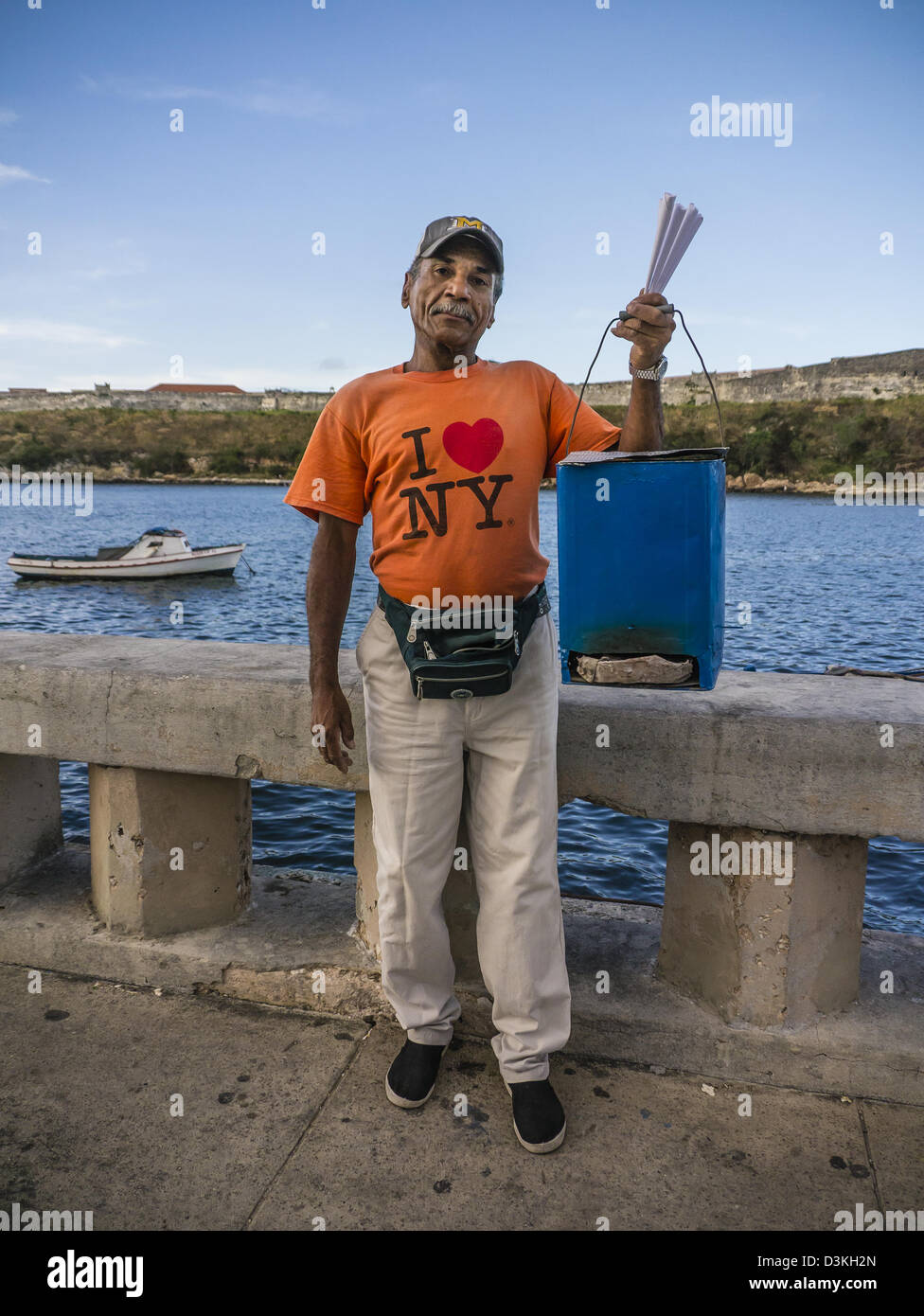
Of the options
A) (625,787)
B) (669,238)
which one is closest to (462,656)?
(625,787)

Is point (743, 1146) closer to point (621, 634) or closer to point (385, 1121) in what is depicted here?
point (385, 1121)

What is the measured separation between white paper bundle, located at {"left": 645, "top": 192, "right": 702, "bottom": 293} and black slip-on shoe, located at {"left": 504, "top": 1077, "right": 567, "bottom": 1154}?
202 cm

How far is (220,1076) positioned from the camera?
103 inches

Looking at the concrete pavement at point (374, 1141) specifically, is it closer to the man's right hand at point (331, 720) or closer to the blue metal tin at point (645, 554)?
the man's right hand at point (331, 720)

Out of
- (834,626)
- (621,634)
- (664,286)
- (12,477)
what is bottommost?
(834,626)

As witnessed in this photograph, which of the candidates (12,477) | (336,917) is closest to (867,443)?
(12,477)

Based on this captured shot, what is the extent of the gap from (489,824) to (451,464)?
0.95m

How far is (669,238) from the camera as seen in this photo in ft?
6.93

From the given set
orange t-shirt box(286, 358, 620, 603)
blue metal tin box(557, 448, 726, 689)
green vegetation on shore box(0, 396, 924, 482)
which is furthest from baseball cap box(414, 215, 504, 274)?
green vegetation on shore box(0, 396, 924, 482)

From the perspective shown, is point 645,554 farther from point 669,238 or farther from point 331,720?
point 331,720

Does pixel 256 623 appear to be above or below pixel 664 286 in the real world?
below

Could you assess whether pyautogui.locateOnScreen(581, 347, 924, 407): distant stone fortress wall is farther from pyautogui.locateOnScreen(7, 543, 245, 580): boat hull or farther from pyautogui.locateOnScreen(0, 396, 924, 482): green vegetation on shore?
pyautogui.locateOnScreen(7, 543, 245, 580): boat hull

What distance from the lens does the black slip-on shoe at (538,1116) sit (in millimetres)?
2328

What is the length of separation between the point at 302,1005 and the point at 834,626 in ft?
73.6
